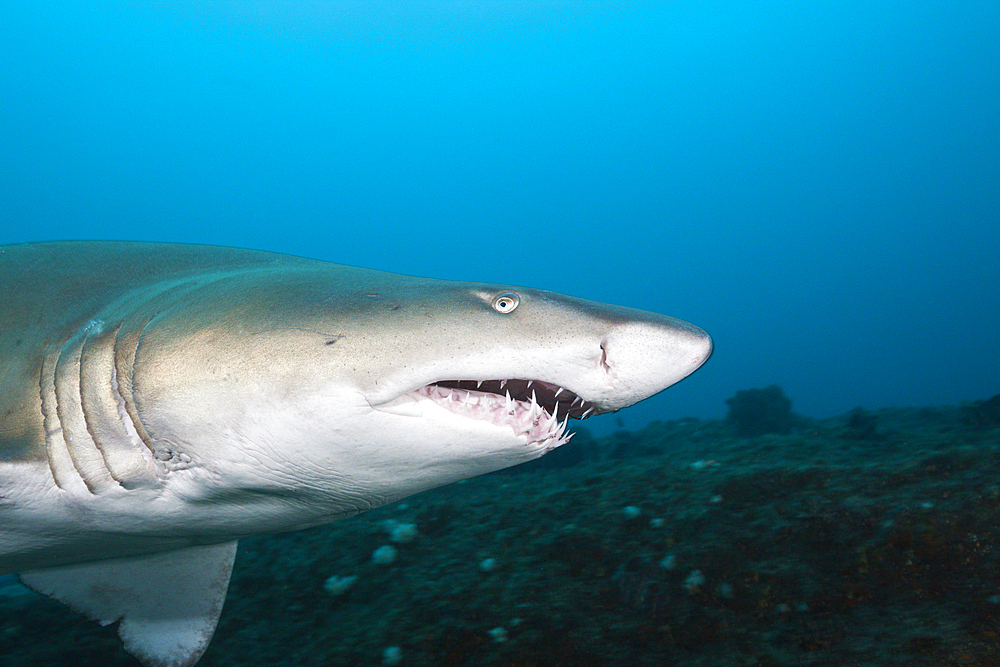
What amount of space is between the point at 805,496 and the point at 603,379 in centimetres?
268

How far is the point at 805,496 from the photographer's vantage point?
331 centimetres

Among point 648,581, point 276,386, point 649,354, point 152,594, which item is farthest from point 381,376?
point 152,594

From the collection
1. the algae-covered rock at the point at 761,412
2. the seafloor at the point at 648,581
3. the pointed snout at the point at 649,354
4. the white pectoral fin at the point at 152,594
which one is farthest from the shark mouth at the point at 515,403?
the algae-covered rock at the point at 761,412

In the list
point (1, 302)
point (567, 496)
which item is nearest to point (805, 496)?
point (567, 496)

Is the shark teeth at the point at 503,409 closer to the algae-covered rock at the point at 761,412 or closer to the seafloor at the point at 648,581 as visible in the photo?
the seafloor at the point at 648,581

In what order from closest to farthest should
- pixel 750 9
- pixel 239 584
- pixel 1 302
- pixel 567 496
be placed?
pixel 1 302 → pixel 239 584 → pixel 567 496 → pixel 750 9

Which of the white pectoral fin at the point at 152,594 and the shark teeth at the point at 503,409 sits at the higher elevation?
the shark teeth at the point at 503,409

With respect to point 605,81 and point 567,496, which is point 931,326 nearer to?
point 605,81

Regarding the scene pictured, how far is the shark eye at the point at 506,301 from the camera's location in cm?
157

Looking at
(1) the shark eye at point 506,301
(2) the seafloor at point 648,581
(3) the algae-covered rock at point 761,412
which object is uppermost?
(1) the shark eye at point 506,301

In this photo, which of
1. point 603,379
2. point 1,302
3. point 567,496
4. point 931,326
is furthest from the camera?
point 931,326

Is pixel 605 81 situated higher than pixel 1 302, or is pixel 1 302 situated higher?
pixel 605 81

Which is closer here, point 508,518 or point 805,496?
point 805,496

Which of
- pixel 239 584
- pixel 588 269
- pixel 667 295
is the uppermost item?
pixel 588 269
